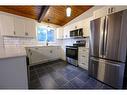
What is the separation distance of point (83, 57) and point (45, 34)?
2.74 meters

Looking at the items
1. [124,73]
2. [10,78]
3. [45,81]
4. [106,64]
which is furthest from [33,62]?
[124,73]

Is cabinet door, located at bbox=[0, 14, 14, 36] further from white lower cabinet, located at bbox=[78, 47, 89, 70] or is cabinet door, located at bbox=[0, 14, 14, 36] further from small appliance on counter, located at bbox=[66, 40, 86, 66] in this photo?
white lower cabinet, located at bbox=[78, 47, 89, 70]

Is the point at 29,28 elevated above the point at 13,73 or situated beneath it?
elevated above

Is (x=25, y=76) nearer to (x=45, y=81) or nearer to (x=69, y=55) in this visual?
(x=45, y=81)

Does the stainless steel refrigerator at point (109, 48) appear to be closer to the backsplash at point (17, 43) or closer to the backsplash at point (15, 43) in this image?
the backsplash at point (17, 43)

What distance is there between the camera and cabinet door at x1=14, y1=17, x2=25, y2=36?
3.12m

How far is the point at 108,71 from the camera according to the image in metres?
1.97

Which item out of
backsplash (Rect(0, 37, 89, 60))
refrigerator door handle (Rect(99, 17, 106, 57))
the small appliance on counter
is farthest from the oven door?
refrigerator door handle (Rect(99, 17, 106, 57))

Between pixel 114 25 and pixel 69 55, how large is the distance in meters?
2.51

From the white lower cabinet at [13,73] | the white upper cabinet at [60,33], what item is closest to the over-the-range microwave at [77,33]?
the white upper cabinet at [60,33]

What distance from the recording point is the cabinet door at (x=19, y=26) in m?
3.12

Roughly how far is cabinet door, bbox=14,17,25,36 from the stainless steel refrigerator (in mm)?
2828

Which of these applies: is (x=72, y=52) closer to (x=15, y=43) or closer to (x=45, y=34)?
(x=45, y=34)

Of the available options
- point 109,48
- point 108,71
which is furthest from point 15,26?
point 108,71
